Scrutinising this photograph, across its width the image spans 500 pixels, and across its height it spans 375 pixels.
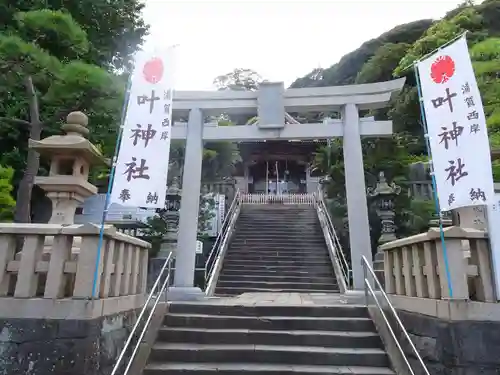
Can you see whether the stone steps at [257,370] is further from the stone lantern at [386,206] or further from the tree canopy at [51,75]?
the stone lantern at [386,206]

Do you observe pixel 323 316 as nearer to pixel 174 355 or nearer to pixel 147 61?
pixel 174 355

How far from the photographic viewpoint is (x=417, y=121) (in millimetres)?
19859

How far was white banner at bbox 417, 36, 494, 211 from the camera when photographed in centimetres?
372

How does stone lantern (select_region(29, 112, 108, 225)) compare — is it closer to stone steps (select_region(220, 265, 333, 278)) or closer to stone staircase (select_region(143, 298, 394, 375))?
Result: stone staircase (select_region(143, 298, 394, 375))

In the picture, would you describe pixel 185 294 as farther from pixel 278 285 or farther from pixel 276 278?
pixel 276 278

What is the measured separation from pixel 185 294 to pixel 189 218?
1503 millimetres

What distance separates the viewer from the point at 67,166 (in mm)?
5953

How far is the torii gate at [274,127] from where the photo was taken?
7.51 metres

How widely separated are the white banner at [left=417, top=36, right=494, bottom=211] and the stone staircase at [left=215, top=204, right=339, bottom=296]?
20.1 feet

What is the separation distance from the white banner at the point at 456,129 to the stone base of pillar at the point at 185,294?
4.80m

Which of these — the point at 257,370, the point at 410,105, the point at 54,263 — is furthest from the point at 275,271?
the point at 410,105

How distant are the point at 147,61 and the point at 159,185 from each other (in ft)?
6.12

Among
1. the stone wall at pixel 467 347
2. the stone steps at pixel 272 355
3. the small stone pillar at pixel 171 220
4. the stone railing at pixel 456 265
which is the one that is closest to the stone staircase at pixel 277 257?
the small stone pillar at pixel 171 220

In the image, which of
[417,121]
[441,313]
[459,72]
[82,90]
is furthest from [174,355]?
[417,121]
